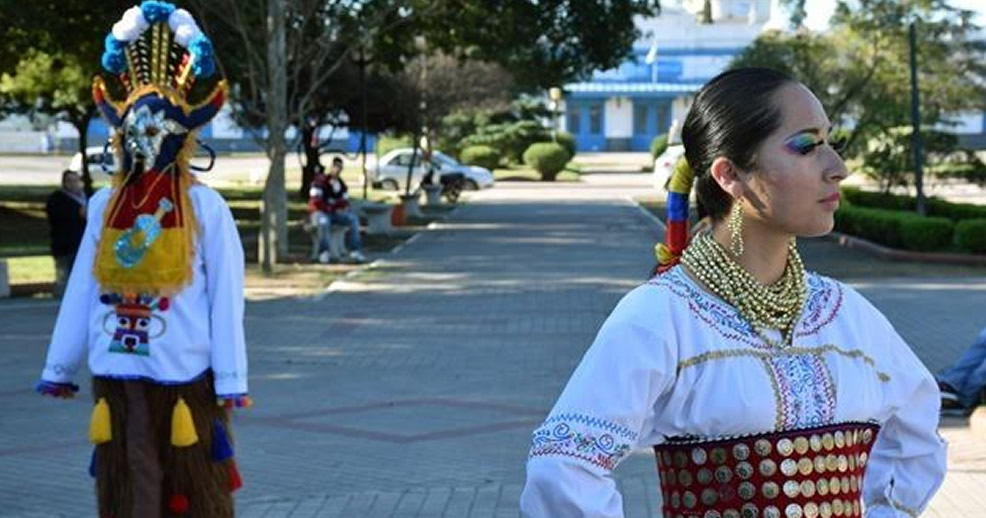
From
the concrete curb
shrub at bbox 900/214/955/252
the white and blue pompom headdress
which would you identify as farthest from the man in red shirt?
the white and blue pompom headdress

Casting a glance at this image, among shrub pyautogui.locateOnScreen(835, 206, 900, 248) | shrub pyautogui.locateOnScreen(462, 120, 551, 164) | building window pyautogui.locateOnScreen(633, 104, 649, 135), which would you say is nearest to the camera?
shrub pyautogui.locateOnScreen(835, 206, 900, 248)

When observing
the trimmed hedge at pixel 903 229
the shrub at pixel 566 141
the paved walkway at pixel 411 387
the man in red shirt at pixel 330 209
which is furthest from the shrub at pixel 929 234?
the shrub at pixel 566 141

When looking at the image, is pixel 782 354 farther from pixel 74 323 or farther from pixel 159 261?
pixel 74 323

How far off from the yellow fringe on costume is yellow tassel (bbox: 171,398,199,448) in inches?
16.3

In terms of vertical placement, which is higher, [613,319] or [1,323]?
[613,319]

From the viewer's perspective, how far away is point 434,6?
23.0m

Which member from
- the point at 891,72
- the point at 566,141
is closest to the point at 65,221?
the point at 891,72

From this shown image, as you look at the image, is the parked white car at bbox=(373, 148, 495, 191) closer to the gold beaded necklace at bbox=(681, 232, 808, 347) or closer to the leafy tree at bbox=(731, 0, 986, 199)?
the leafy tree at bbox=(731, 0, 986, 199)

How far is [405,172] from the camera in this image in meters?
50.8

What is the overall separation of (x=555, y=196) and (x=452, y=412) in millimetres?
35328

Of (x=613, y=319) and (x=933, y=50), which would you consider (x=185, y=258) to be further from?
(x=933, y=50)

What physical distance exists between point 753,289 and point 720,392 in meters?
0.22

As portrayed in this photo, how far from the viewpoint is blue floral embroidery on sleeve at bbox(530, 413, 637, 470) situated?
2557mm

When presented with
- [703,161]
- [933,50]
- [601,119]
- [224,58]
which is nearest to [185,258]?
[703,161]
